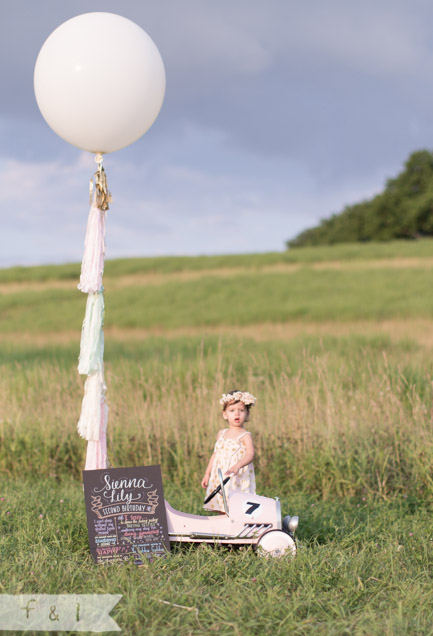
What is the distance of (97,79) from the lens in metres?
3.35

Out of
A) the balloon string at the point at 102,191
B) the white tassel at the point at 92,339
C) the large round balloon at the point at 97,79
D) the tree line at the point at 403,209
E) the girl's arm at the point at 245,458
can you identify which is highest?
the tree line at the point at 403,209

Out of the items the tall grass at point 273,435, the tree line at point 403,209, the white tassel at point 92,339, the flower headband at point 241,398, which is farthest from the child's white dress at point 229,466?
the tree line at point 403,209

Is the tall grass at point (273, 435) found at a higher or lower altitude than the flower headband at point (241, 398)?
lower

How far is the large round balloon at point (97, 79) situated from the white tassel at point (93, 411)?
1407mm

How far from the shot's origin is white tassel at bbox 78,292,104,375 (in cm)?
349

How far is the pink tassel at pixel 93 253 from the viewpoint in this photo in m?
3.49

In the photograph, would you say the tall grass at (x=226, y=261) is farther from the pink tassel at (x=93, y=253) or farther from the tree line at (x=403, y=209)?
the pink tassel at (x=93, y=253)

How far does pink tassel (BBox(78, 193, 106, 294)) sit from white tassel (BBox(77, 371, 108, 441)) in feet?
1.72

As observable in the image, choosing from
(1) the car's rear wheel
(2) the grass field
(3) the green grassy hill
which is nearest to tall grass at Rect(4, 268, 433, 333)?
(3) the green grassy hill

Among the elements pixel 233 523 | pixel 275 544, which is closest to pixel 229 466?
pixel 233 523

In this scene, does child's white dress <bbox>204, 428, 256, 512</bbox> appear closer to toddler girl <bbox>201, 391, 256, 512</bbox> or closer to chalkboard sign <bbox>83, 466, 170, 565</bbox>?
toddler girl <bbox>201, 391, 256, 512</bbox>

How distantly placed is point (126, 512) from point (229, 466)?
26.8 inches

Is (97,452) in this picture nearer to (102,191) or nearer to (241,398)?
(241,398)

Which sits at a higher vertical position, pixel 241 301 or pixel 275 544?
pixel 241 301
